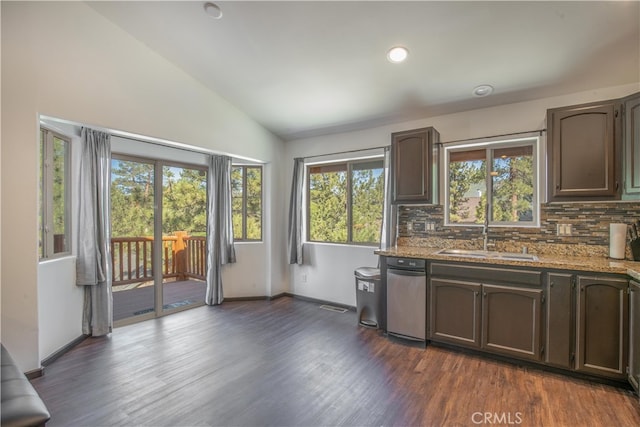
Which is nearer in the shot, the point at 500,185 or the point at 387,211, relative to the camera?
the point at 500,185

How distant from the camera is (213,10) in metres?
2.39

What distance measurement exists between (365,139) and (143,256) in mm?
3425

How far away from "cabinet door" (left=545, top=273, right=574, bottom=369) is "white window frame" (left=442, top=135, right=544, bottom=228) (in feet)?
2.63

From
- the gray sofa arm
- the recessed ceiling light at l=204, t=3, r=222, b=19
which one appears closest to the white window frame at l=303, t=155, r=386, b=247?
the recessed ceiling light at l=204, t=3, r=222, b=19

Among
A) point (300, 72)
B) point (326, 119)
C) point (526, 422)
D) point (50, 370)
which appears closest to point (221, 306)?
point (50, 370)

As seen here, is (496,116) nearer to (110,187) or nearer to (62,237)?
(110,187)

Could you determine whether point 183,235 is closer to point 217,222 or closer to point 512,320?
point 217,222

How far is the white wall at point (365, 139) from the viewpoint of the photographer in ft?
9.73

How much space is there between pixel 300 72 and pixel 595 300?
3.30 meters

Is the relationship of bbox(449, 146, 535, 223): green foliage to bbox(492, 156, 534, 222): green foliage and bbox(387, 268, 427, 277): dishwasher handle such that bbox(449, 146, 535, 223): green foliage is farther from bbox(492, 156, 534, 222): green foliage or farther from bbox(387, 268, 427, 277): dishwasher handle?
bbox(387, 268, 427, 277): dishwasher handle

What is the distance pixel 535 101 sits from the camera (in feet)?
9.82

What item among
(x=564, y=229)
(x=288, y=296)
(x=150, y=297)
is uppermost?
(x=564, y=229)

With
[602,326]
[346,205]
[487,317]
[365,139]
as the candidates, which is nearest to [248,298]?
[346,205]

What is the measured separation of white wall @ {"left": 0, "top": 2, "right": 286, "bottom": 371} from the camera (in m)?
2.24
